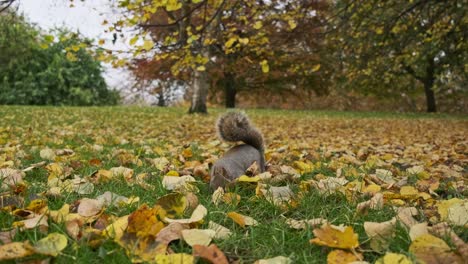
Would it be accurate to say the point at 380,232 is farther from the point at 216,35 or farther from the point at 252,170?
the point at 216,35

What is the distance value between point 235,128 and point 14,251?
1558mm

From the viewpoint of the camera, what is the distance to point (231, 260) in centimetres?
133

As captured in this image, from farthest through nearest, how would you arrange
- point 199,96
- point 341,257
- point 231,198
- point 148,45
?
point 199,96 < point 148,45 < point 231,198 < point 341,257

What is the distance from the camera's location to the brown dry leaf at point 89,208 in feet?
5.36

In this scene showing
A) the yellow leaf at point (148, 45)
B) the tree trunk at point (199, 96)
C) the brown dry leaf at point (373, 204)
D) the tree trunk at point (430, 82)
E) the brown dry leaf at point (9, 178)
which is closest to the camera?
the brown dry leaf at point (373, 204)

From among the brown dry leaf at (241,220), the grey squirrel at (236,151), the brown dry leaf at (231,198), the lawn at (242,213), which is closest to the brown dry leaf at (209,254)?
the lawn at (242,213)

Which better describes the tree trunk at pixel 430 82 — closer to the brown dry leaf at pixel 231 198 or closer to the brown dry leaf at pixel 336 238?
the brown dry leaf at pixel 231 198

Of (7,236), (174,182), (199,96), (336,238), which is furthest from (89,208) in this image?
(199,96)

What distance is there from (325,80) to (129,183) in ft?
64.4

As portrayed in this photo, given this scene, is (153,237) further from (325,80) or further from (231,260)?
(325,80)

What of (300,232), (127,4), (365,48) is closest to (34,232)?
(300,232)

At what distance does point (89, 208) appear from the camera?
167 cm

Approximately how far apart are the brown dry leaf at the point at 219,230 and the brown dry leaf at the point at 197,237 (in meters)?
0.08

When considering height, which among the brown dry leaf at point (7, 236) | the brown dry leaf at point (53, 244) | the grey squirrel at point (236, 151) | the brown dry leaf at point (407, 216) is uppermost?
the grey squirrel at point (236, 151)
